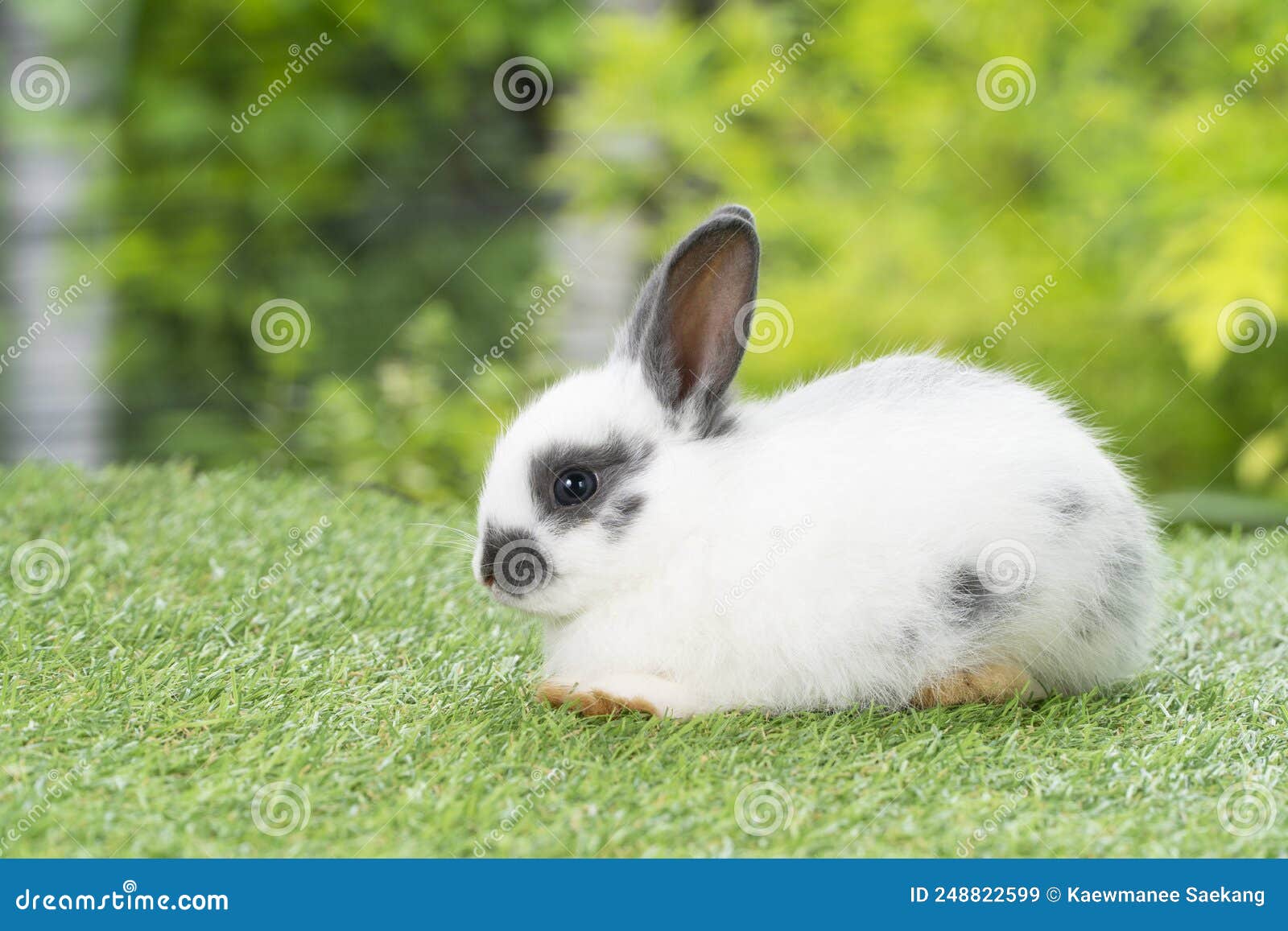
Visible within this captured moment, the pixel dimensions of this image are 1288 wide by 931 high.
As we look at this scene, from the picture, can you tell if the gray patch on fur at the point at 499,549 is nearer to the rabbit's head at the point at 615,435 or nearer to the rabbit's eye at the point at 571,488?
the rabbit's head at the point at 615,435

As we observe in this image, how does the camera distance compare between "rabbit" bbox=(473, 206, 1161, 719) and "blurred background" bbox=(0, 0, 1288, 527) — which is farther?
"blurred background" bbox=(0, 0, 1288, 527)

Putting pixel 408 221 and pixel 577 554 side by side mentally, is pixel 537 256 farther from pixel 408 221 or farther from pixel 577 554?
pixel 577 554

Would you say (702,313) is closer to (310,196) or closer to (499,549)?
(499,549)

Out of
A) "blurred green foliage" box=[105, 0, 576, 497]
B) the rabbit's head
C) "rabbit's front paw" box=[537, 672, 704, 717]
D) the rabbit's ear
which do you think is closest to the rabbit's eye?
the rabbit's head

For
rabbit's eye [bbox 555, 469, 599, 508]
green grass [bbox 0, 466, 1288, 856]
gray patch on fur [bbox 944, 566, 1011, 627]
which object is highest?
gray patch on fur [bbox 944, 566, 1011, 627]

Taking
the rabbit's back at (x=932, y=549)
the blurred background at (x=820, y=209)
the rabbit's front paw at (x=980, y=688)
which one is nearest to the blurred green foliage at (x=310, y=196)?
the blurred background at (x=820, y=209)

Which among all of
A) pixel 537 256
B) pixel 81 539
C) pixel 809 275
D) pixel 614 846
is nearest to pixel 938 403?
pixel 614 846

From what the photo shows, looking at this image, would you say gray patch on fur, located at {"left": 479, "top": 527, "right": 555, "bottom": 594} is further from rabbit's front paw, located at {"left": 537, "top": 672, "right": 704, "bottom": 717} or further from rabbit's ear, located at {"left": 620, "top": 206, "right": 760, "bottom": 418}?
rabbit's ear, located at {"left": 620, "top": 206, "right": 760, "bottom": 418}

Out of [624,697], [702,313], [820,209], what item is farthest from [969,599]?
[820,209]
